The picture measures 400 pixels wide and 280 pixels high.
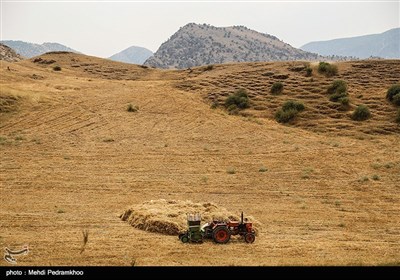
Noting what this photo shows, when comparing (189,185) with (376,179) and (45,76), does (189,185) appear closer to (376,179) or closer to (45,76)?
(376,179)

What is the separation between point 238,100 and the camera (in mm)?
40406

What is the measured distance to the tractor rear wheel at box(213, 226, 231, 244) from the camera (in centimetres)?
1234

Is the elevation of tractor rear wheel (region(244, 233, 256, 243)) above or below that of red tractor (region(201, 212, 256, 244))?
below

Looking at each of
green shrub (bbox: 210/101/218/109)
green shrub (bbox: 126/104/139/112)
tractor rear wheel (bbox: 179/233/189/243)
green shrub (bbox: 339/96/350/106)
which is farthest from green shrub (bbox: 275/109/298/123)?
tractor rear wheel (bbox: 179/233/189/243)

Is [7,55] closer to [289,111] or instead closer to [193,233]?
[289,111]

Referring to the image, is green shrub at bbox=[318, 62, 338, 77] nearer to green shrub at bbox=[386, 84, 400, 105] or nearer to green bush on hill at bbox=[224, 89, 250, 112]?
green shrub at bbox=[386, 84, 400, 105]

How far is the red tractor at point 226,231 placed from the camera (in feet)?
40.6

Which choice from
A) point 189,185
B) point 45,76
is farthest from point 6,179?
point 45,76

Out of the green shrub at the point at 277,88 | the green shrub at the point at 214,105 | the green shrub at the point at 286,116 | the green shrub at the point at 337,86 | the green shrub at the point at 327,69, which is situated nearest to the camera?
the green shrub at the point at 286,116

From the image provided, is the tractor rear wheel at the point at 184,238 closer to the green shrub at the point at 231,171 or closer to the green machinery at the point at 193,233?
the green machinery at the point at 193,233

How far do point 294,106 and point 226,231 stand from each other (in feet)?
86.0

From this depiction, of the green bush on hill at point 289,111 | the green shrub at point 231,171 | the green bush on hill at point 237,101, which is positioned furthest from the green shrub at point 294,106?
the green shrub at point 231,171

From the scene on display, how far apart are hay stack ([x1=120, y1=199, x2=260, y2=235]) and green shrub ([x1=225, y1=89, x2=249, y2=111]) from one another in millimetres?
24713
